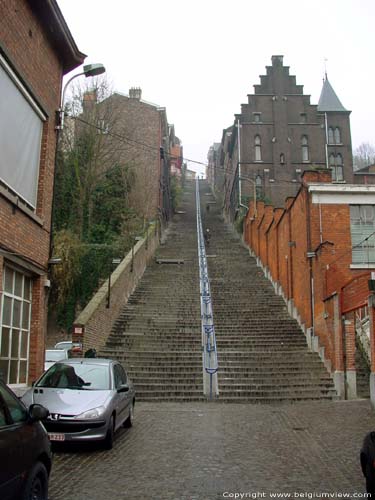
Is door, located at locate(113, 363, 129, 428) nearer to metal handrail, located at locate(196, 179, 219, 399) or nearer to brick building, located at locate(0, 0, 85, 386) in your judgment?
brick building, located at locate(0, 0, 85, 386)

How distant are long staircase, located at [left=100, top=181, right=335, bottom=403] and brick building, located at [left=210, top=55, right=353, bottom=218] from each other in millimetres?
20567

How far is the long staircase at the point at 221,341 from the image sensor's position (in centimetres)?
1536

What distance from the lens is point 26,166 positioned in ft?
33.8

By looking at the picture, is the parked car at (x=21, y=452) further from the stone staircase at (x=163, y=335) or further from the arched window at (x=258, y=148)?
the arched window at (x=258, y=148)

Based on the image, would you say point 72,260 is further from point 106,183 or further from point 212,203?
point 212,203

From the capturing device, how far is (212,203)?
6650cm

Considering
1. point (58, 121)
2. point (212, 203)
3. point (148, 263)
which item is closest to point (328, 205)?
point (58, 121)

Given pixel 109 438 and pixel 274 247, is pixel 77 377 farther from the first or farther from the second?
pixel 274 247

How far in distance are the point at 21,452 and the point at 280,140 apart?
47.1 m

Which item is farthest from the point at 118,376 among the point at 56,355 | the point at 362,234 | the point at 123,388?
the point at 362,234

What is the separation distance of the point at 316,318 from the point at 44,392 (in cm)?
1169

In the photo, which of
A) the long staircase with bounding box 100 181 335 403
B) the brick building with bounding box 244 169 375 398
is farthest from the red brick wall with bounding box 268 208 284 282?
the brick building with bounding box 244 169 375 398

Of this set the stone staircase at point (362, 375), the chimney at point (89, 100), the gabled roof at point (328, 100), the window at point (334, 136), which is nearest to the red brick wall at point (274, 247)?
the stone staircase at point (362, 375)

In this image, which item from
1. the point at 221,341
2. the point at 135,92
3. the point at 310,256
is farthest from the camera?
the point at 135,92
